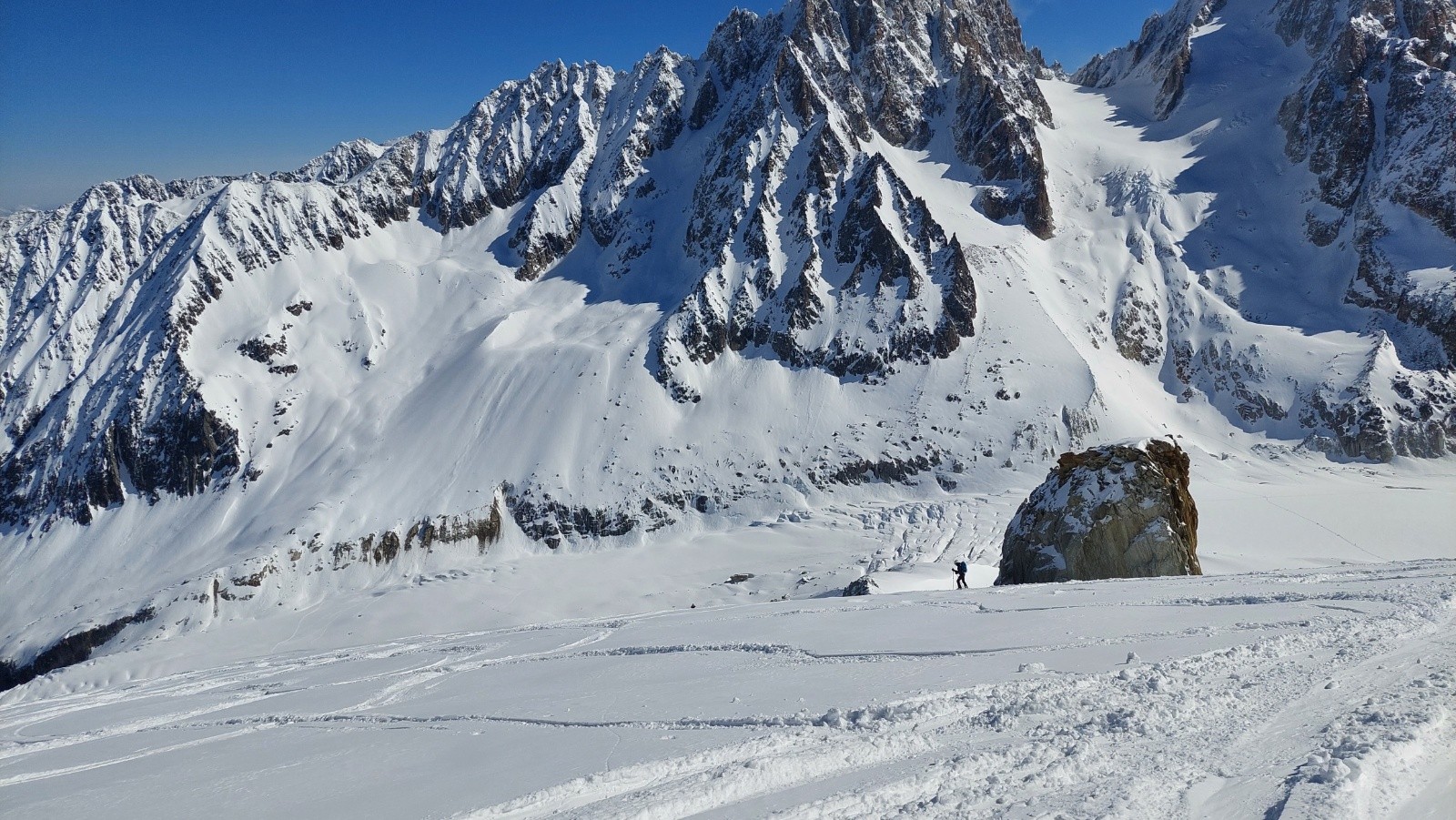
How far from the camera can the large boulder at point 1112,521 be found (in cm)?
2270

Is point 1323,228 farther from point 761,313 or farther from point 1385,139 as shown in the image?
point 761,313

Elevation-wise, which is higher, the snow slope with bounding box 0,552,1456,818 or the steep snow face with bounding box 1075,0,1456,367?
the steep snow face with bounding box 1075,0,1456,367

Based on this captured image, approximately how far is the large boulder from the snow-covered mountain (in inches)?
1942

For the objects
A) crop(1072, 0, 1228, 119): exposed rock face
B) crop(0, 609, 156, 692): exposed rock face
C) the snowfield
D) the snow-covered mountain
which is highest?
crop(1072, 0, 1228, 119): exposed rock face

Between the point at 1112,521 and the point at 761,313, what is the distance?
231 ft

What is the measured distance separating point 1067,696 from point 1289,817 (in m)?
2.96

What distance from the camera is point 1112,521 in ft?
→ 76.3

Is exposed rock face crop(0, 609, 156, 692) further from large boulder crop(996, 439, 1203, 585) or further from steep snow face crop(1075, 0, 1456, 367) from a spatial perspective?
steep snow face crop(1075, 0, 1456, 367)

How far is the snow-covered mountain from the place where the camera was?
247ft

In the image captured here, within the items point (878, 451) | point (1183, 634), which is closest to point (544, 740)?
point (1183, 634)

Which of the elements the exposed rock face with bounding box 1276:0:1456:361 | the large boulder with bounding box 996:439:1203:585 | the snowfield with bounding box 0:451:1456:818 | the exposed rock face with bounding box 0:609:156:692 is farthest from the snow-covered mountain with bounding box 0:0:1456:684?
the snowfield with bounding box 0:451:1456:818

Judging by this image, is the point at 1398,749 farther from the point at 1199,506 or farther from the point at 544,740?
the point at 1199,506

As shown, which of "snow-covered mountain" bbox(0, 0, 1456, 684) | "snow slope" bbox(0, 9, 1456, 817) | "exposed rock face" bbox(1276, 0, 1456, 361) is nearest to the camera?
"snow slope" bbox(0, 9, 1456, 817)

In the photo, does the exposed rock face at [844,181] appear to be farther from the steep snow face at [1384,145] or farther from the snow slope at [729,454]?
the steep snow face at [1384,145]
